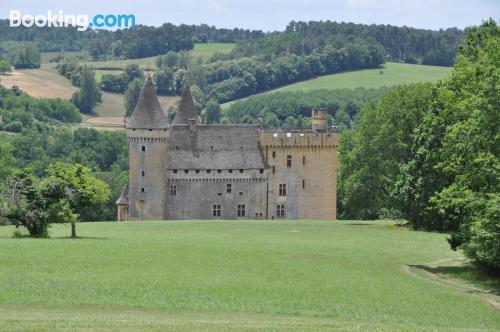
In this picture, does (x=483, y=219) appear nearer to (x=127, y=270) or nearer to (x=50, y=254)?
(x=127, y=270)

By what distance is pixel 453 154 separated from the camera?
183 feet

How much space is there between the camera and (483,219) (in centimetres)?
5047

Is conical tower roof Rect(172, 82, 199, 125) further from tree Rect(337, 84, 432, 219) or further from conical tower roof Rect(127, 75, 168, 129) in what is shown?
tree Rect(337, 84, 432, 219)

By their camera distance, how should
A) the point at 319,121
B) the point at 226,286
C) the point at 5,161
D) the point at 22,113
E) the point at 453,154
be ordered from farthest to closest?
the point at 22,113
the point at 5,161
the point at 319,121
the point at 453,154
the point at 226,286

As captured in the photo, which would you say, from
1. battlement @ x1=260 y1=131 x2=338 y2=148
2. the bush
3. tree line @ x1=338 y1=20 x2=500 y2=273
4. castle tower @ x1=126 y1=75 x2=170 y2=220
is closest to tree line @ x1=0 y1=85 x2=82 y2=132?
the bush

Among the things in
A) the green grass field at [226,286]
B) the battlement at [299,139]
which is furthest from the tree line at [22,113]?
the green grass field at [226,286]

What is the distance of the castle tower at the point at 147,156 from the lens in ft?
323

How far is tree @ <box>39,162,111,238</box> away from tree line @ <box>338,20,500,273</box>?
1791cm

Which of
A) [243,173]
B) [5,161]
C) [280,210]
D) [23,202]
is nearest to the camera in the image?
[23,202]

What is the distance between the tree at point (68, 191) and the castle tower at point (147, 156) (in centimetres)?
3008

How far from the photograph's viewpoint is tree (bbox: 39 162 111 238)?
64.0 m

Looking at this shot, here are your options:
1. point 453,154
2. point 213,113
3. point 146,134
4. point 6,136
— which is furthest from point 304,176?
point 213,113

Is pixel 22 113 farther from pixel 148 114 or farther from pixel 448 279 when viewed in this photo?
pixel 448 279

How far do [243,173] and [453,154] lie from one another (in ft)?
154
